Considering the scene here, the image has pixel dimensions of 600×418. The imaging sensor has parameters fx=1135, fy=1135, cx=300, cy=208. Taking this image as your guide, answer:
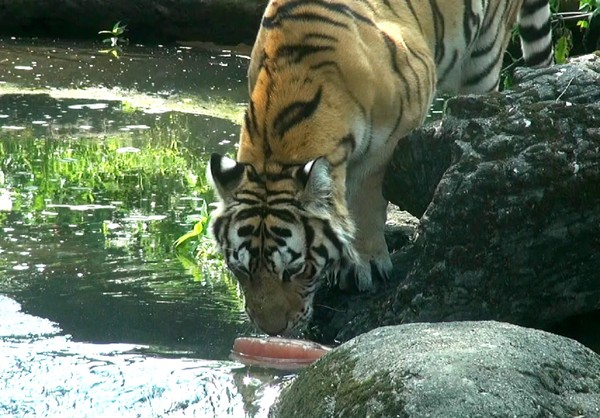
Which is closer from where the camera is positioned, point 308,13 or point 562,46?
point 308,13

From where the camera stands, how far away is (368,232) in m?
5.52

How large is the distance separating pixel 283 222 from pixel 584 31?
23.5 feet

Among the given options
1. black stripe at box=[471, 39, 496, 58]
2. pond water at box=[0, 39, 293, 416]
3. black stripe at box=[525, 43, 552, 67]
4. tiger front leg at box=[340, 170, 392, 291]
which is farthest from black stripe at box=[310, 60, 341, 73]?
black stripe at box=[525, 43, 552, 67]

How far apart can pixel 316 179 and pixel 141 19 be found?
374 inches

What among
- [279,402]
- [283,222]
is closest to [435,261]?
[283,222]

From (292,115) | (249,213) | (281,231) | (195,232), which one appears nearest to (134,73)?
(195,232)

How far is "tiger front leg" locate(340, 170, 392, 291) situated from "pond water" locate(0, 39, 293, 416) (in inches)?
23.1

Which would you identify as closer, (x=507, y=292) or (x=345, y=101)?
(x=507, y=292)

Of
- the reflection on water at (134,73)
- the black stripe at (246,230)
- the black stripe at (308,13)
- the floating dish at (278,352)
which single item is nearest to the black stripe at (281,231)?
the black stripe at (246,230)

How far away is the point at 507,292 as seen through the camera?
4.86 metres

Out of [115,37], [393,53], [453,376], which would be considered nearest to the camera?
[453,376]

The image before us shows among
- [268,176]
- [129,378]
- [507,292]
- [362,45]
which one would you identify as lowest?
[129,378]

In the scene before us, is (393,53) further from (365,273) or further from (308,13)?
(365,273)

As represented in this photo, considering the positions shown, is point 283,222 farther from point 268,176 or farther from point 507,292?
point 507,292
